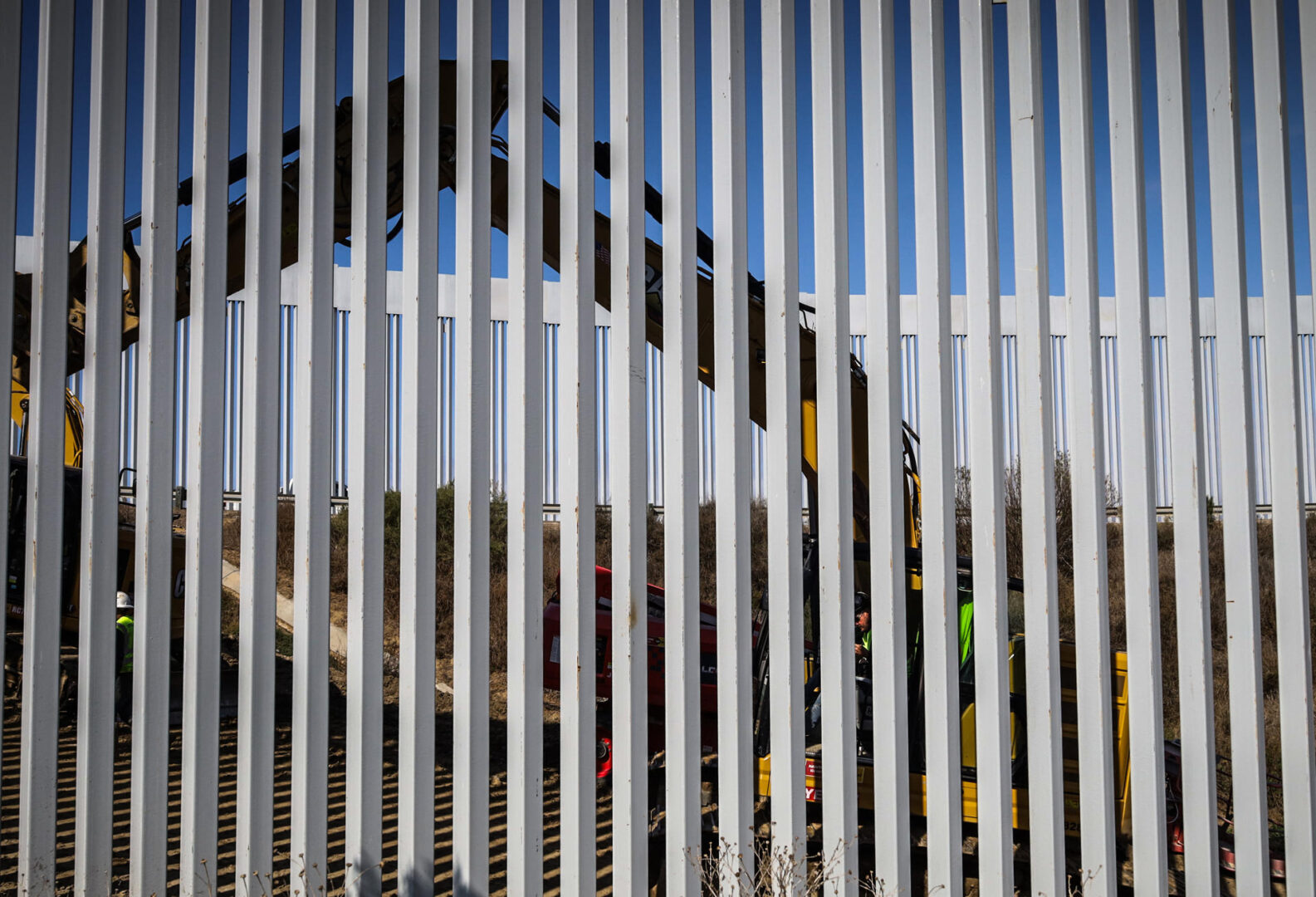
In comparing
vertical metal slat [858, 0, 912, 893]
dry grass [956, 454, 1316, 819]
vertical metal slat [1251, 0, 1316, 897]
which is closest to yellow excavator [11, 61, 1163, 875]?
vertical metal slat [858, 0, 912, 893]

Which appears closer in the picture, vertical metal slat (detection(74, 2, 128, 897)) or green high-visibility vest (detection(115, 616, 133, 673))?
vertical metal slat (detection(74, 2, 128, 897))

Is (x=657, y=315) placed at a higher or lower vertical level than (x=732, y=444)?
higher

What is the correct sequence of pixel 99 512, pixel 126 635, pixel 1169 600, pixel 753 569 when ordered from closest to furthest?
pixel 99 512
pixel 126 635
pixel 1169 600
pixel 753 569

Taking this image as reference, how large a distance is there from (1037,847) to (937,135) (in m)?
1.83

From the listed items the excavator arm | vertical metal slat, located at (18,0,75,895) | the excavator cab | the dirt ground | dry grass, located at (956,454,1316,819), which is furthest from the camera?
dry grass, located at (956,454,1316,819)

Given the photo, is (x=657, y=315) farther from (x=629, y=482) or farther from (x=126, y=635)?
(x=126, y=635)

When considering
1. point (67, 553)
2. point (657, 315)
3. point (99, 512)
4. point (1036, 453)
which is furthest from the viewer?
point (67, 553)

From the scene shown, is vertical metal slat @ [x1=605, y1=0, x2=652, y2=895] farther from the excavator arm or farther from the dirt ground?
the dirt ground

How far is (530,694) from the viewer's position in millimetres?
2070

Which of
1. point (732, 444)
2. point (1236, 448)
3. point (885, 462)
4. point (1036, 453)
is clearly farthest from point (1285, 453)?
point (732, 444)

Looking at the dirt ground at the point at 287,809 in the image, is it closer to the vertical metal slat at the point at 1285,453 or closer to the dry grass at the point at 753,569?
the dry grass at the point at 753,569

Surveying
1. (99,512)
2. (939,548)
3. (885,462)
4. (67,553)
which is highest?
(885,462)

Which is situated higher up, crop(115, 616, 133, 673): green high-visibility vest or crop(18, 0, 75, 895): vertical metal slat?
crop(18, 0, 75, 895): vertical metal slat

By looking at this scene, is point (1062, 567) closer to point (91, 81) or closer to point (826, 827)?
point (826, 827)
